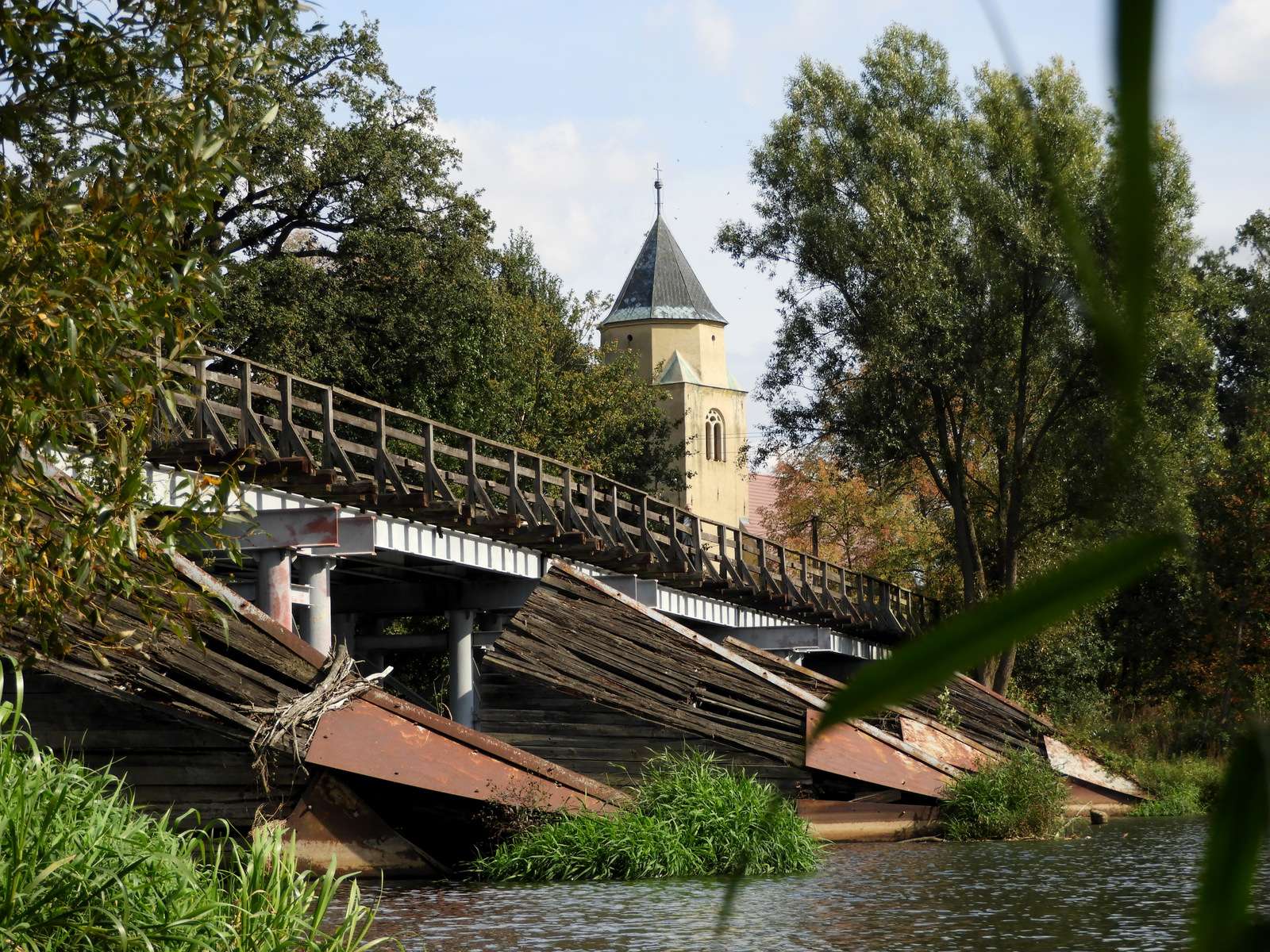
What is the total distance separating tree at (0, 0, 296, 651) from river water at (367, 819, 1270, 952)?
3765 millimetres

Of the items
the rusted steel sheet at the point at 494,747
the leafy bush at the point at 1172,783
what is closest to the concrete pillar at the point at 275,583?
the rusted steel sheet at the point at 494,747

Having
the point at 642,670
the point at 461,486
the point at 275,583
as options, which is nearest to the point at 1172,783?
the point at 642,670

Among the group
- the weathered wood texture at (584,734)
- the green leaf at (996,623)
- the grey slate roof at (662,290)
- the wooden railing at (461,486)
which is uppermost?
the grey slate roof at (662,290)

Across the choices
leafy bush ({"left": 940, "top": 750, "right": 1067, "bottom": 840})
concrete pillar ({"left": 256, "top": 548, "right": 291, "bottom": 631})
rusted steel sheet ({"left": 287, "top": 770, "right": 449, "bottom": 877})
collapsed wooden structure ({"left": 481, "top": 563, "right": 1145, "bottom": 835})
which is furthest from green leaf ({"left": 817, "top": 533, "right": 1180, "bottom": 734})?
leafy bush ({"left": 940, "top": 750, "right": 1067, "bottom": 840})

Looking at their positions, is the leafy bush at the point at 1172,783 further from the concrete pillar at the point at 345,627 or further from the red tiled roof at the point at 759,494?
the red tiled roof at the point at 759,494

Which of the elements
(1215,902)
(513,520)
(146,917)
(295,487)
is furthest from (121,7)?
(513,520)

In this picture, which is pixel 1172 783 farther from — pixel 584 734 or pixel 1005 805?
pixel 584 734

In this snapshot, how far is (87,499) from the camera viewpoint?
6.07m

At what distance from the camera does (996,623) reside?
18.1 inches

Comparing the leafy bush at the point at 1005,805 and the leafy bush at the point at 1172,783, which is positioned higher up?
the leafy bush at the point at 1005,805

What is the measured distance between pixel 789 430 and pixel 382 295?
28.3ft

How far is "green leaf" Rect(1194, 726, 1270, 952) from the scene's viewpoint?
0.42 metres

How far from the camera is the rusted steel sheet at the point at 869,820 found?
1938cm

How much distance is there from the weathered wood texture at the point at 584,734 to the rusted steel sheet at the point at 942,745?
2791 millimetres
